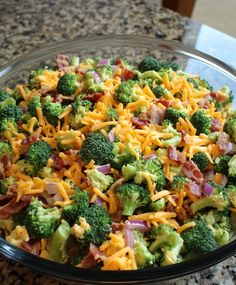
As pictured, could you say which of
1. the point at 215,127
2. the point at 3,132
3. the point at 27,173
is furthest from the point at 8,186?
the point at 215,127

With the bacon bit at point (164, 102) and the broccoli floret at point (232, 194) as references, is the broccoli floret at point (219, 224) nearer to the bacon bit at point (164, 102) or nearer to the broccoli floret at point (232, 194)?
the broccoli floret at point (232, 194)

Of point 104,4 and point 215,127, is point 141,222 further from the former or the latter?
point 104,4

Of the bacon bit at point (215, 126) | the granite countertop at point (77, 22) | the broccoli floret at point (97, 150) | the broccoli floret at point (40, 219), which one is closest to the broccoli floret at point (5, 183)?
the broccoli floret at point (40, 219)

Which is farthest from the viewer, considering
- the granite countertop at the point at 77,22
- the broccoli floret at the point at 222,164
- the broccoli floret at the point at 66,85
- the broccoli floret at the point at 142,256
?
the granite countertop at the point at 77,22

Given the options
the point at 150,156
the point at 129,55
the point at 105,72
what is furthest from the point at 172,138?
the point at 129,55

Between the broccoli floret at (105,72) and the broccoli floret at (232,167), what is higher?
the broccoli floret at (105,72)

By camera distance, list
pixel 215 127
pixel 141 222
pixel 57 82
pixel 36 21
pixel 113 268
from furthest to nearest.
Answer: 1. pixel 36 21
2. pixel 57 82
3. pixel 215 127
4. pixel 141 222
5. pixel 113 268
